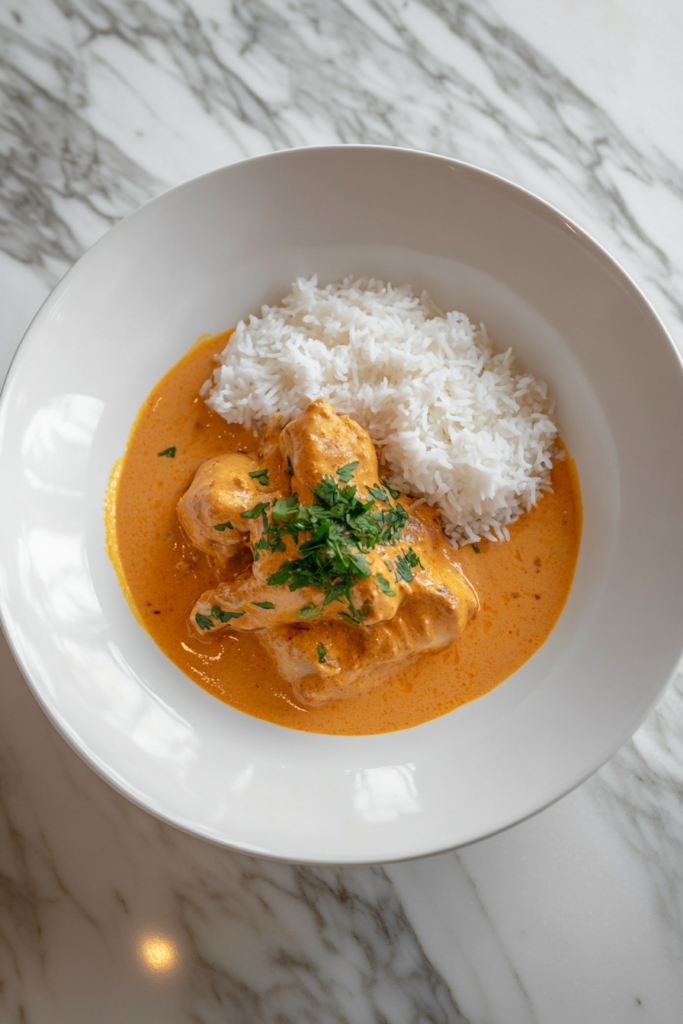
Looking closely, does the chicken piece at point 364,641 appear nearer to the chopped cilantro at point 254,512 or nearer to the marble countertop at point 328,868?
the chopped cilantro at point 254,512

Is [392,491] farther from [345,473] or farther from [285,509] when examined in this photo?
[285,509]

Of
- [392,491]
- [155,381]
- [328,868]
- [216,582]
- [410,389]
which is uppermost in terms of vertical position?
[410,389]

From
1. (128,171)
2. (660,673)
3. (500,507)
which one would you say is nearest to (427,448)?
(500,507)

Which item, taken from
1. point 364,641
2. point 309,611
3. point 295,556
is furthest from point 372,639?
point 295,556

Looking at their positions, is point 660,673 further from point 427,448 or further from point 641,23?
point 641,23

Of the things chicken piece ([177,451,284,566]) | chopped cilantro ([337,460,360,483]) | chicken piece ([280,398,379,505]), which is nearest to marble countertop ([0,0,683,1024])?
chicken piece ([177,451,284,566])
